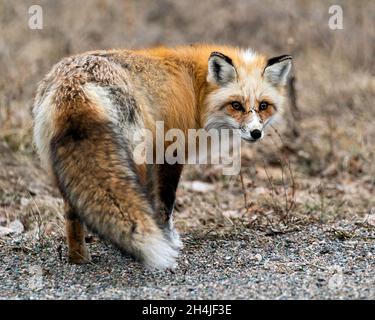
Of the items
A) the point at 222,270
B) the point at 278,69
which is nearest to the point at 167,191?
the point at 222,270

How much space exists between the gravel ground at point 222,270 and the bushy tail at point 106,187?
0.43 meters

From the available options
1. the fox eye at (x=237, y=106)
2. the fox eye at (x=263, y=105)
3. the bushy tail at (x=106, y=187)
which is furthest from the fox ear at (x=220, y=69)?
the bushy tail at (x=106, y=187)

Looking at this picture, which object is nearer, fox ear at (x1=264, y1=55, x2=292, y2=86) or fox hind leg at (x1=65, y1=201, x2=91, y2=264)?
fox hind leg at (x1=65, y1=201, x2=91, y2=264)

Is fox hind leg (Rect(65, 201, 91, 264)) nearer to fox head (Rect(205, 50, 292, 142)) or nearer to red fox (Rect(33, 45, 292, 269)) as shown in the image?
red fox (Rect(33, 45, 292, 269))

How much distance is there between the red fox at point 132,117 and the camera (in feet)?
15.6

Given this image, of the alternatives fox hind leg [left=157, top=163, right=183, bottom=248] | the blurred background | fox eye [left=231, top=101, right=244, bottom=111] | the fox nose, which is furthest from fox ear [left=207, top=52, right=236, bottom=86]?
the blurred background

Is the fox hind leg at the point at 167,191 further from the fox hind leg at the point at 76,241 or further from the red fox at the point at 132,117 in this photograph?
the fox hind leg at the point at 76,241

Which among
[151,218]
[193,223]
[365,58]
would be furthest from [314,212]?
[365,58]

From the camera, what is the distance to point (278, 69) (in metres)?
6.52

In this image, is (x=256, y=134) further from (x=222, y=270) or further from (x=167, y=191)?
(x=222, y=270)

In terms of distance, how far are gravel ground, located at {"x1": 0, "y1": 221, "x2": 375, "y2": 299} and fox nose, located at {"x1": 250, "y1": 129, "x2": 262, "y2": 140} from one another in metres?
0.93

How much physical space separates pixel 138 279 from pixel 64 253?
103cm

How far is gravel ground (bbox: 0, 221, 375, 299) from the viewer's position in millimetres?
4832

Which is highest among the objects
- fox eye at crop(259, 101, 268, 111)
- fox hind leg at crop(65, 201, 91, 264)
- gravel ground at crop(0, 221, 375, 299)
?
fox eye at crop(259, 101, 268, 111)
